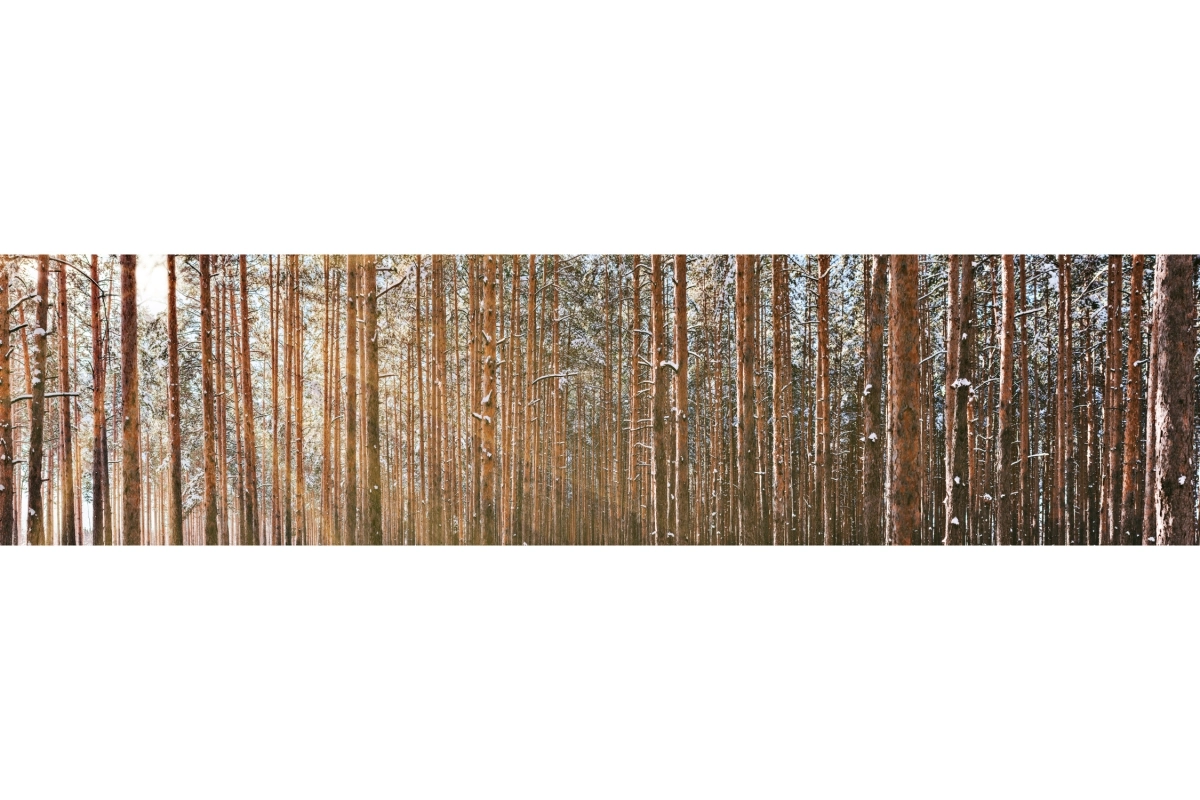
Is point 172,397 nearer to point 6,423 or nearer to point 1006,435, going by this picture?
point 6,423

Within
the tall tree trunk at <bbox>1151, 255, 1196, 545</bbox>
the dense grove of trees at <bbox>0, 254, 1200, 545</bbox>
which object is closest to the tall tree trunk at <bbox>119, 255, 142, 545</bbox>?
the dense grove of trees at <bbox>0, 254, 1200, 545</bbox>

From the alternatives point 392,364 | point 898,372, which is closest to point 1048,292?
point 898,372

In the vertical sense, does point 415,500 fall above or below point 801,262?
below

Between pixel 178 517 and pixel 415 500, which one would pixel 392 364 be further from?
pixel 178 517

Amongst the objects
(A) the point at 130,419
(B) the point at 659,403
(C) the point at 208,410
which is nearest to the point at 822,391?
(B) the point at 659,403

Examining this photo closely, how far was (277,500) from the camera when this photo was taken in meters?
4.24

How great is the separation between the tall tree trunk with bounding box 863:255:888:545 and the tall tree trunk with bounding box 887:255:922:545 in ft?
0.18

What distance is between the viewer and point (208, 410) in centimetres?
422

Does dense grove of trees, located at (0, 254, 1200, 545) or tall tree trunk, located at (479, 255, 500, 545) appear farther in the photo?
tall tree trunk, located at (479, 255, 500, 545)

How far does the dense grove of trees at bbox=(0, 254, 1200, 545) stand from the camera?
4148 millimetres

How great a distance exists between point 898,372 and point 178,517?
199 inches

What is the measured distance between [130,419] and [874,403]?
5.16 m

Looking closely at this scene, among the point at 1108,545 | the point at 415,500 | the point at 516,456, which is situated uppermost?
the point at 516,456

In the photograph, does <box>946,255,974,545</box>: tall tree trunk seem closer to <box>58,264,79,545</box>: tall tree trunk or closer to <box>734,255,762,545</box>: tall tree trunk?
<box>734,255,762,545</box>: tall tree trunk
